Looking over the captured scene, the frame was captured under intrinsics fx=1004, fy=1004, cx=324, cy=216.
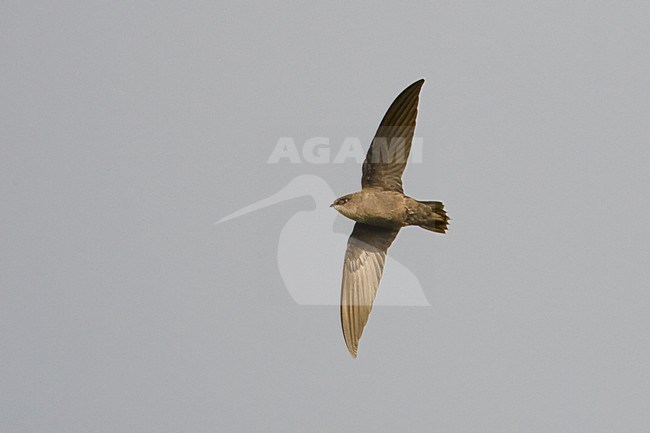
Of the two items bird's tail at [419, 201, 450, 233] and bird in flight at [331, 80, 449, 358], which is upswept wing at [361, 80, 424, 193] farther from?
bird's tail at [419, 201, 450, 233]

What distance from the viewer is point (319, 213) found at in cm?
349

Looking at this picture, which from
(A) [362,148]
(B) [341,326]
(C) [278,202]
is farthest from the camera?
(C) [278,202]

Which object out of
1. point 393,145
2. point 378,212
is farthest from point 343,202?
point 393,145

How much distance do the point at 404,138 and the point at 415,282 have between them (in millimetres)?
783

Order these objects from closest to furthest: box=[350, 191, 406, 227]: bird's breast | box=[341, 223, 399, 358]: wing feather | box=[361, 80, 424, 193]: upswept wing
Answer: box=[361, 80, 424, 193]: upswept wing < box=[350, 191, 406, 227]: bird's breast < box=[341, 223, 399, 358]: wing feather

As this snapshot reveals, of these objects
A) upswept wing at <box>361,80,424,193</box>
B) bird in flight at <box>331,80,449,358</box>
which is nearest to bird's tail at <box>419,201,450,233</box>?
bird in flight at <box>331,80,449,358</box>

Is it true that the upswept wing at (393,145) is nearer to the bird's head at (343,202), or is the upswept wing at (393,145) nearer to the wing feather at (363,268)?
the bird's head at (343,202)

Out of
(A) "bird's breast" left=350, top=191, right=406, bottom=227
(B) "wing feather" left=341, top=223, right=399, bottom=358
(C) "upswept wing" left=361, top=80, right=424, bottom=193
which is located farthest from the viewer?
(B) "wing feather" left=341, top=223, right=399, bottom=358

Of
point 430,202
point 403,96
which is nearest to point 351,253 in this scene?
point 430,202

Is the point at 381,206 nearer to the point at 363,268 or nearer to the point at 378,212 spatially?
A: the point at 378,212

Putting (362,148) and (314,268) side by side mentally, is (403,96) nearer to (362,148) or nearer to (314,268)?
(362,148)

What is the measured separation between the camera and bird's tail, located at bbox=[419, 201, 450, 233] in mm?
3031

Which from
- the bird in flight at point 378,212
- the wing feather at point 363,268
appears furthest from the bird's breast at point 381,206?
the wing feather at point 363,268

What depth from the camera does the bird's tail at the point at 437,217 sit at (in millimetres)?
3031
